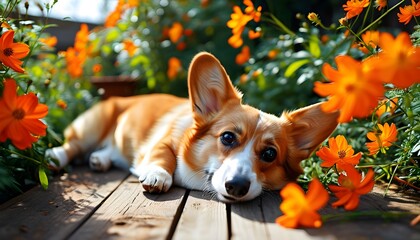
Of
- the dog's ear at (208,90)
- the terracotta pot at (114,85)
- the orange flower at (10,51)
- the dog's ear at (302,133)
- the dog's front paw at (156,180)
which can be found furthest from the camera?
the terracotta pot at (114,85)

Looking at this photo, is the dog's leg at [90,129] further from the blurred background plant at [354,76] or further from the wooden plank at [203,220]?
the wooden plank at [203,220]

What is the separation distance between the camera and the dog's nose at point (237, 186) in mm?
1834

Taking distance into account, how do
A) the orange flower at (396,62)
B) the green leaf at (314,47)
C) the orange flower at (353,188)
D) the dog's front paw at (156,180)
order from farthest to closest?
the green leaf at (314,47) < the dog's front paw at (156,180) < the orange flower at (353,188) < the orange flower at (396,62)

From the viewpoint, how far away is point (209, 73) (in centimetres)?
234

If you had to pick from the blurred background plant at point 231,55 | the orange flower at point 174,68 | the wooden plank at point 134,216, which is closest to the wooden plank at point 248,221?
the wooden plank at point 134,216

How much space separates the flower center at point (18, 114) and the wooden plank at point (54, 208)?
41 cm

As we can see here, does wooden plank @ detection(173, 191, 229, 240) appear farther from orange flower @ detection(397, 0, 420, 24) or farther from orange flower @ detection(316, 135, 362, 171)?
orange flower @ detection(397, 0, 420, 24)

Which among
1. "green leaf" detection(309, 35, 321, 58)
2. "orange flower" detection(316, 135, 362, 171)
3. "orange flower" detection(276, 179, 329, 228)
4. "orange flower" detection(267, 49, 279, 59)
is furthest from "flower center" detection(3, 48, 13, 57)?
"orange flower" detection(267, 49, 279, 59)

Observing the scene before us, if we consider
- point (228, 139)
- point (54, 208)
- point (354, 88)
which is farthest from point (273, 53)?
point (54, 208)

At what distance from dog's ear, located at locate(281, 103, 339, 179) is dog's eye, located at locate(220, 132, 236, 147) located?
0.31 m

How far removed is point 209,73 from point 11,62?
39.3 inches

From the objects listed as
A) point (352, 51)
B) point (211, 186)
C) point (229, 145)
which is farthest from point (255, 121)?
point (352, 51)

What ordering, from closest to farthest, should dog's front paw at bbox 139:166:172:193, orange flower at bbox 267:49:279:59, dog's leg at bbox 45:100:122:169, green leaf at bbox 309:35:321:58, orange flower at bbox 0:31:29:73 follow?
orange flower at bbox 0:31:29:73
dog's front paw at bbox 139:166:172:193
green leaf at bbox 309:35:321:58
dog's leg at bbox 45:100:122:169
orange flower at bbox 267:49:279:59

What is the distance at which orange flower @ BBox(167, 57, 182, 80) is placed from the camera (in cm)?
404
